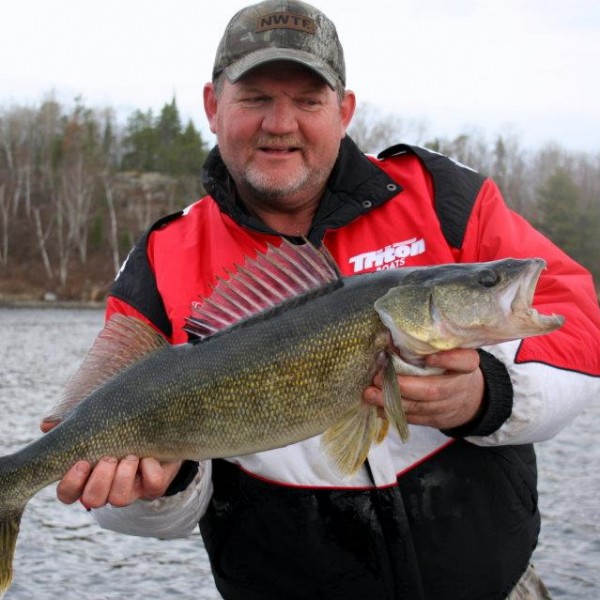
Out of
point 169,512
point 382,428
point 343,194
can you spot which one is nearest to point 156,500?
point 169,512

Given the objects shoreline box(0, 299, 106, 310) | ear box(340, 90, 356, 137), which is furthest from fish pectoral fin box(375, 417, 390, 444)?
shoreline box(0, 299, 106, 310)

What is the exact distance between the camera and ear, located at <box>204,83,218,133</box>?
14.8 ft

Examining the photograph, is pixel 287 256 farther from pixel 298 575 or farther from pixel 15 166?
pixel 15 166

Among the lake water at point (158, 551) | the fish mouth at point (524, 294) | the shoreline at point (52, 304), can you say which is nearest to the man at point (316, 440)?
the fish mouth at point (524, 294)

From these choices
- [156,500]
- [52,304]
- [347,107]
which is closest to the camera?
[156,500]

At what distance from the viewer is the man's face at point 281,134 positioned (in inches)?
157

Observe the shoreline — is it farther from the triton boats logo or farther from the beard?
the triton boats logo

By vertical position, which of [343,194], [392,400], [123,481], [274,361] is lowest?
[123,481]

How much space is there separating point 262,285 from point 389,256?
72 cm

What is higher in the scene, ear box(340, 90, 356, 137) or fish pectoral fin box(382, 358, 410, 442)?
ear box(340, 90, 356, 137)

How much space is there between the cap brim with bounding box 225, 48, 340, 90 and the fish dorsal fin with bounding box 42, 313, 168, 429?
4.19 feet

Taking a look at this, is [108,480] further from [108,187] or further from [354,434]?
[108,187]

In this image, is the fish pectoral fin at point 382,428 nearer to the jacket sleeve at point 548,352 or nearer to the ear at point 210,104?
the jacket sleeve at point 548,352

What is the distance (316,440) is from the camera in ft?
12.3
